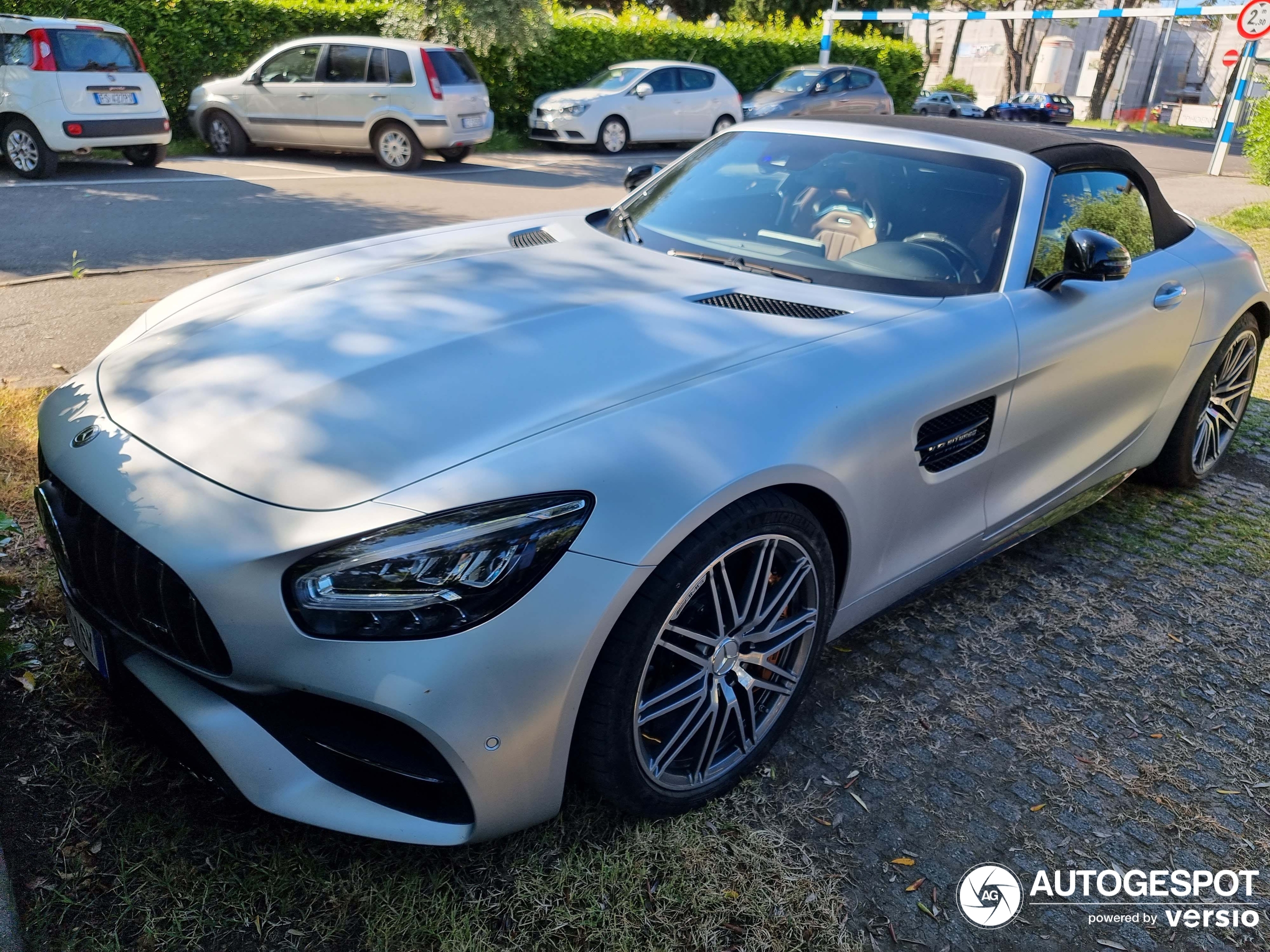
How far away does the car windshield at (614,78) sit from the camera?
17.0m

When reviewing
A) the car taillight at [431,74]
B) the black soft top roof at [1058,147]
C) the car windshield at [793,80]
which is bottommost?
the car windshield at [793,80]

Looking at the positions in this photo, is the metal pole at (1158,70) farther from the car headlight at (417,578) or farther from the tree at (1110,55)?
the car headlight at (417,578)

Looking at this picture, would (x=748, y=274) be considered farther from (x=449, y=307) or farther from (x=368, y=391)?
(x=368, y=391)

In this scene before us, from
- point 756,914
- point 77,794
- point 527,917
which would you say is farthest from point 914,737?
point 77,794

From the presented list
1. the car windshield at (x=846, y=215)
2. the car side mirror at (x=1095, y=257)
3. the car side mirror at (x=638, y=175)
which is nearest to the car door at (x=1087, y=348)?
the car side mirror at (x=1095, y=257)

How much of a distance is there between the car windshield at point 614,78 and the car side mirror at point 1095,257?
14943mm

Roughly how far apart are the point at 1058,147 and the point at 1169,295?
27.0 inches

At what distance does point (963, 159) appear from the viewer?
3373 mm

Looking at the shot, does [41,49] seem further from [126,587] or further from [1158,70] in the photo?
[1158,70]

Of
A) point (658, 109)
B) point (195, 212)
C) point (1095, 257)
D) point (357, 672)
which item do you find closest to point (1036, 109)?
point (658, 109)

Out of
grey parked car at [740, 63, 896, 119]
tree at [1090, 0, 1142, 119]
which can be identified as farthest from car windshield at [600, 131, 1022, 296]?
tree at [1090, 0, 1142, 119]

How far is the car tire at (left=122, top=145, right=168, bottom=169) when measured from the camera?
11734 millimetres

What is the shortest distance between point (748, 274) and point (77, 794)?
2.27 m

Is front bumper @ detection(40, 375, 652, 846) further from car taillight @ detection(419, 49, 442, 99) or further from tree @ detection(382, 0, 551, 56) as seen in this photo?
tree @ detection(382, 0, 551, 56)
